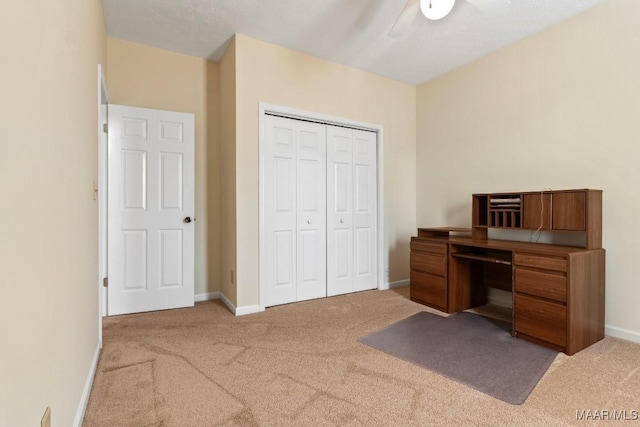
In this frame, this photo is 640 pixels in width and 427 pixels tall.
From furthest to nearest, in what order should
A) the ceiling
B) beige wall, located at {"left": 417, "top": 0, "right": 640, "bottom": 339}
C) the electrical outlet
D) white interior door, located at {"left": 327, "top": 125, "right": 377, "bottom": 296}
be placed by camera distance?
white interior door, located at {"left": 327, "top": 125, "right": 377, "bottom": 296} < the ceiling < beige wall, located at {"left": 417, "top": 0, "right": 640, "bottom": 339} < the electrical outlet

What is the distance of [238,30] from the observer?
3.02 metres

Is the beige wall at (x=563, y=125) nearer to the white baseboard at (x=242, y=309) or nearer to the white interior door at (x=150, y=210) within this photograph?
the white baseboard at (x=242, y=309)

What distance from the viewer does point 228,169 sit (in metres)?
3.32

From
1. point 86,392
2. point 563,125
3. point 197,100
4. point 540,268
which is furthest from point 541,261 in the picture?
point 197,100

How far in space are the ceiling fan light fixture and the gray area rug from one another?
2243 mm

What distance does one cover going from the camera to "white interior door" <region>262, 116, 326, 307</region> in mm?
3338

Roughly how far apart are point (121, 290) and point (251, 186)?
63.2 inches

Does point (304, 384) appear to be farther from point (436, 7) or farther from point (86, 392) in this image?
point (436, 7)

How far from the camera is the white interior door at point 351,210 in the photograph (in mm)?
3758

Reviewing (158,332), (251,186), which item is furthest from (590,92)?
(158,332)

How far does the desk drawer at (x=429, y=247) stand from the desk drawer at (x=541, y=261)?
703mm

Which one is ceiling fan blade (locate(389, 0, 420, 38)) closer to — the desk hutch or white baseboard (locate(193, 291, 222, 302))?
the desk hutch

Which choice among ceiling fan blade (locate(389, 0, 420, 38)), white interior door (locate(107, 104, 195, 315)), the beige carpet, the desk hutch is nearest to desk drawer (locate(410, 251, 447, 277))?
the desk hutch

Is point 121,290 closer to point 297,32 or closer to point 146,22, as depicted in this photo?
point 146,22
